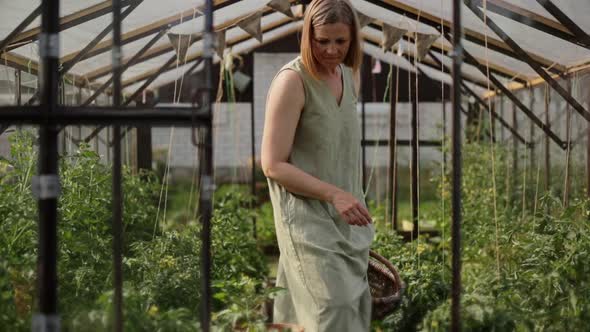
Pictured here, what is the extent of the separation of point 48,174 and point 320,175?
809 millimetres

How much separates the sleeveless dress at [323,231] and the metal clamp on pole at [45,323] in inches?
28.4

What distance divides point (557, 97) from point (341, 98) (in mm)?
4354

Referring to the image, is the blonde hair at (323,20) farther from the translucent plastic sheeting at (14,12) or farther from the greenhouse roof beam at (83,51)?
the translucent plastic sheeting at (14,12)

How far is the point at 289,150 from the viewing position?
2.12 meters

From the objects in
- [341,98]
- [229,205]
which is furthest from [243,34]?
[341,98]

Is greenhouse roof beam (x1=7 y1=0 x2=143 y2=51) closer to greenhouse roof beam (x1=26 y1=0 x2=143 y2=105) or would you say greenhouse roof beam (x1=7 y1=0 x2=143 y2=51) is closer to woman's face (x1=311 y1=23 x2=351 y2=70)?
greenhouse roof beam (x1=26 y1=0 x2=143 y2=105)

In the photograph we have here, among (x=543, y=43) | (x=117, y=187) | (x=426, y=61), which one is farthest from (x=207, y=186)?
(x=426, y=61)

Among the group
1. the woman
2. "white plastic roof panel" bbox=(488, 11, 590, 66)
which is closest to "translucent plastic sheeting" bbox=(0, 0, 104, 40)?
the woman

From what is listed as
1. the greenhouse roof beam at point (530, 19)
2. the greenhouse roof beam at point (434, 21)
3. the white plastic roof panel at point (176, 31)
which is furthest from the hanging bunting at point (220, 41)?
Answer: the greenhouse roof beam at point (530, 19)

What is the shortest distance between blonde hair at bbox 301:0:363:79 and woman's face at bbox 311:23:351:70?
0.04 ft

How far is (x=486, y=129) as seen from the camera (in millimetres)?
8180

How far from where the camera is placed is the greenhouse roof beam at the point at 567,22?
155 inches

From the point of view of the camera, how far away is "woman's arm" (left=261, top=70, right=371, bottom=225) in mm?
2008

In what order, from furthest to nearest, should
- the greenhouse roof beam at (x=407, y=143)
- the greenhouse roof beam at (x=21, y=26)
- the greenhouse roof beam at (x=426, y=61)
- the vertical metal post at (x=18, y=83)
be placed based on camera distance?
the greenhouse roof beam at (x=407, y=143)
the greenhouse roof beam at (x=426, y=61)
the vertical metal post at (x=18, y=83)
the greenhouse roof beam at (x=21, y=26)
